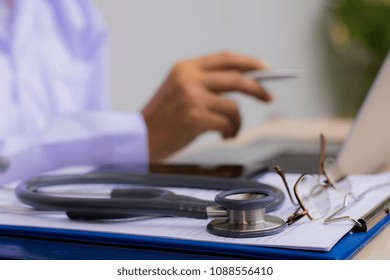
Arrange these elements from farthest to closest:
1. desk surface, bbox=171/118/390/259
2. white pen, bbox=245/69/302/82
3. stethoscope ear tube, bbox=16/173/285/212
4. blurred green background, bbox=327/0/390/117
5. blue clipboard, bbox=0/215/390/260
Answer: blurred green background, bbox=327/0/390/117 < desk surface, bbox=171/118/390/259 < white pen, bbox=245/69/302/82 < stethoscope ear tube, bbox=16/173/285/212 < blue clipboard, bbox=0/215/390/260

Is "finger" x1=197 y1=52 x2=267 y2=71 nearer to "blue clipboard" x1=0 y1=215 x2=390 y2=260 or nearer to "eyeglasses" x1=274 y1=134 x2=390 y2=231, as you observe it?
"eyeglasses" x1=274 y1=134 x2=390 y2=231

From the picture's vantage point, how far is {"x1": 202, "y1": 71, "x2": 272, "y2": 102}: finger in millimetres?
961

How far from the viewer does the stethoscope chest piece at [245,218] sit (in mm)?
480

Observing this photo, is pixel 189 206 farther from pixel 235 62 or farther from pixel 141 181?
pixel 235 62

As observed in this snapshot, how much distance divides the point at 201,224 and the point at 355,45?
2.48 meters

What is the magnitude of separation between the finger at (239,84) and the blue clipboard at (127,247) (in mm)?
455

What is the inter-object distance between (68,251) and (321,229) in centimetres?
18

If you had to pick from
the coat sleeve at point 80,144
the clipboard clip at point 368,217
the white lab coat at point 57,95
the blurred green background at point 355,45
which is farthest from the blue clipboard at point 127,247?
the blurred green background at point 355,45

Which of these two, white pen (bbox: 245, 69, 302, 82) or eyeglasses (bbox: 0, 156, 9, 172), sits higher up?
white pen (bbox: 245, 69, 302, 82)

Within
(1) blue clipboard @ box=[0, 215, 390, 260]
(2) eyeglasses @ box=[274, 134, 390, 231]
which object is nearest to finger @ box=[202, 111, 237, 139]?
(2) eyeglasses @ box=[274, 134, 390, 231]

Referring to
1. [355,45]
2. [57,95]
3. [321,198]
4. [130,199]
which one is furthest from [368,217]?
[355,45]

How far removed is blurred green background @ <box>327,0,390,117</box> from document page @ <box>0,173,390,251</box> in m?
2.14

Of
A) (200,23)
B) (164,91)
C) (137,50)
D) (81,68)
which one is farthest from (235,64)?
(200,23)
